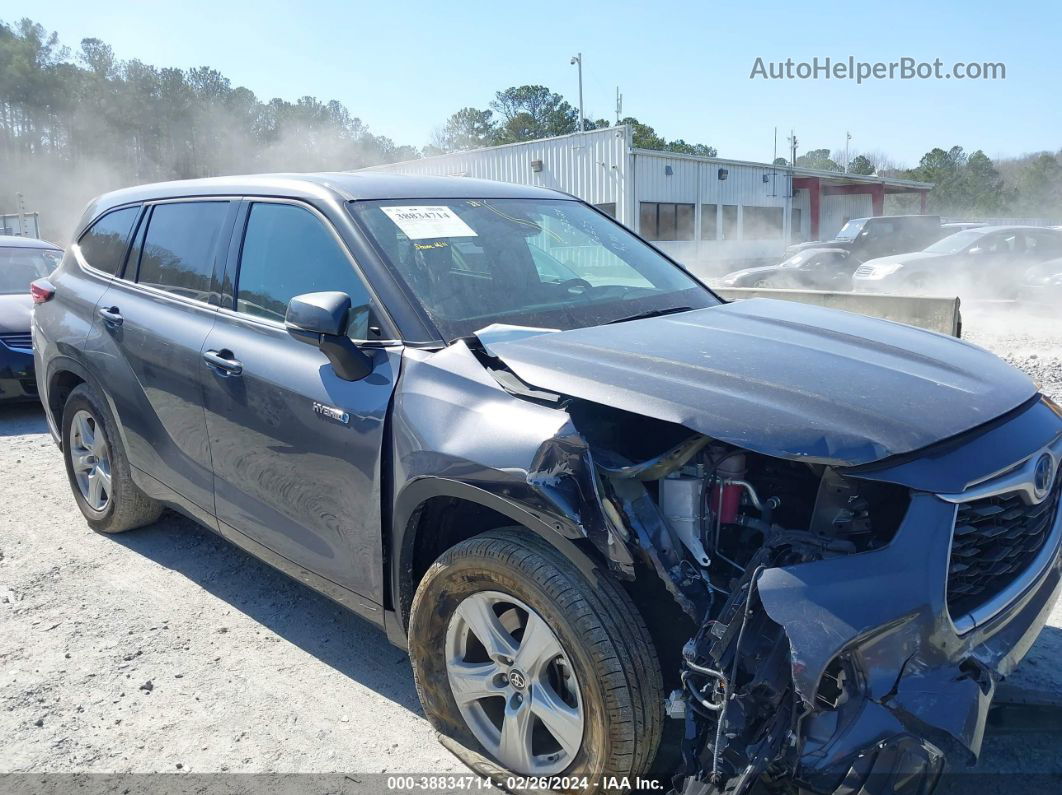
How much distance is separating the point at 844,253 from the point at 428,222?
17799mm

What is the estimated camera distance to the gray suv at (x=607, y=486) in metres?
1.87

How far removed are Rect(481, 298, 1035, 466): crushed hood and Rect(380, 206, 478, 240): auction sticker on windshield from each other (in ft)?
2.47

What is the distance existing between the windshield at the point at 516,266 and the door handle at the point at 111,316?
162 cm

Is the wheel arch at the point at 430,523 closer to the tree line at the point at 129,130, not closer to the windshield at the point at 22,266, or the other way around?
the windshield at the point at 22,266

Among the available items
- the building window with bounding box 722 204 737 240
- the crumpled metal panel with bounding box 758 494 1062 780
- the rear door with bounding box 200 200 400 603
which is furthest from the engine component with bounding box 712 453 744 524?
the building window with bounding box 722 204 737 240

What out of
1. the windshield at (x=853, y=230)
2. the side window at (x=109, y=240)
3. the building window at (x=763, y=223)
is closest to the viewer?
the side window at (x=109, y=240)

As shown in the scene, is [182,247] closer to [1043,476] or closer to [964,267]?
[1043,476]

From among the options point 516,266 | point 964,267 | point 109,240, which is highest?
point 109,240

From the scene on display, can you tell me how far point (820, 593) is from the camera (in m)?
1.82

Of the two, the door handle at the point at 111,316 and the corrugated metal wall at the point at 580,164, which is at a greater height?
the corrugated metal wall at the point at 580,164

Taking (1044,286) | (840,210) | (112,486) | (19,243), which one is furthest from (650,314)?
(840,210)

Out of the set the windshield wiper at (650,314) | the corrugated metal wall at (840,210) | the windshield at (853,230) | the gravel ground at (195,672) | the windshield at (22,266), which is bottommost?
the gravel ground at (195,672)

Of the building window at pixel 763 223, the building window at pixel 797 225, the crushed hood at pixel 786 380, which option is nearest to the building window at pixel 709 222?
the building window at pixel 763 223

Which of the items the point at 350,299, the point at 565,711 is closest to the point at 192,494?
the point at 350,299
